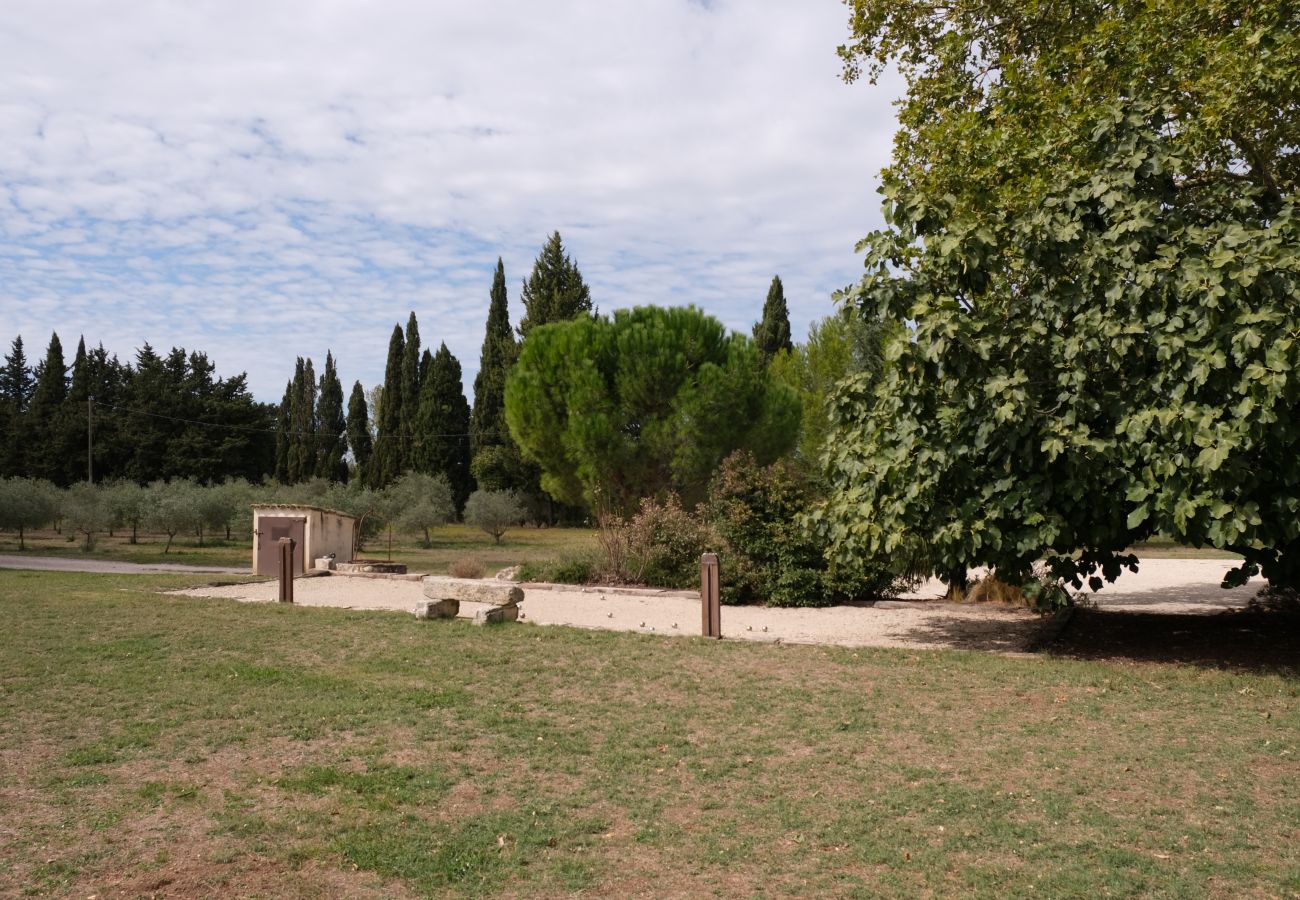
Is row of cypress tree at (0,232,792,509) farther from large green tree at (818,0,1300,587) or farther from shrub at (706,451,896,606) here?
large green tree at (818,0,1300,587)

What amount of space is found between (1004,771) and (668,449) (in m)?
20.4

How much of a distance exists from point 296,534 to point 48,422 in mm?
38418

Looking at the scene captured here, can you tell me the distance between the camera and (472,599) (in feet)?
42.0

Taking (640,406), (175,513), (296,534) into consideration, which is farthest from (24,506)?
(640,406)

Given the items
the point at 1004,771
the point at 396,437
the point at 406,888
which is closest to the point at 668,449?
the point at 1004,771

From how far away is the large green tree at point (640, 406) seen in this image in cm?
2583

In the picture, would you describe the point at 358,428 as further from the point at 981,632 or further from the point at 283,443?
the point at 981,632

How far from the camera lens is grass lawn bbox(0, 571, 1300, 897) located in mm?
4211

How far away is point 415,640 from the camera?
10.6 metres

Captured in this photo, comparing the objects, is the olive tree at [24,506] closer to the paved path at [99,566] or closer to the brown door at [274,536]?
the paved path at [99,566]

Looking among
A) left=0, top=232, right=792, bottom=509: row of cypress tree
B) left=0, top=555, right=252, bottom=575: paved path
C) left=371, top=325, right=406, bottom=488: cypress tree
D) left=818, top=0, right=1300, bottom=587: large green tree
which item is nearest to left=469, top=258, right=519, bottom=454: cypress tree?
left=0, top=232, right=792, bottom=509: row of cypress tree

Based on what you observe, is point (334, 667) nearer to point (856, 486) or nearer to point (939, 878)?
point (856, 486)

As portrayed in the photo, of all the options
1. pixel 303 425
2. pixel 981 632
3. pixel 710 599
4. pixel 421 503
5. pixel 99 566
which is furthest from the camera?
pixel 303 425

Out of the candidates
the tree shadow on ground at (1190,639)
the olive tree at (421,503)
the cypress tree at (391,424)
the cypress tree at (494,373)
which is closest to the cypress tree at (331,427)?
the cypress tree at (391,424)
